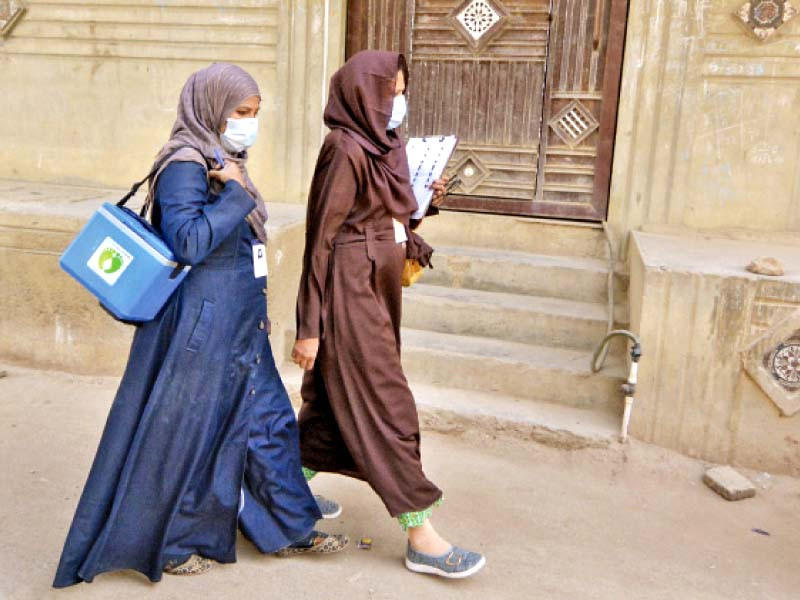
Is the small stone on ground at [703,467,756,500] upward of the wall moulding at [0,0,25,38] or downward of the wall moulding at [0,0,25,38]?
downward

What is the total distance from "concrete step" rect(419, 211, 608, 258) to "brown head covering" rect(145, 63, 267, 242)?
111 inches

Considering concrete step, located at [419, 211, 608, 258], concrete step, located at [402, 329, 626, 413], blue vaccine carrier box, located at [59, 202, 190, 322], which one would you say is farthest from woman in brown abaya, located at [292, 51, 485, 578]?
concrete step, located at [419, 211, 608, 258]

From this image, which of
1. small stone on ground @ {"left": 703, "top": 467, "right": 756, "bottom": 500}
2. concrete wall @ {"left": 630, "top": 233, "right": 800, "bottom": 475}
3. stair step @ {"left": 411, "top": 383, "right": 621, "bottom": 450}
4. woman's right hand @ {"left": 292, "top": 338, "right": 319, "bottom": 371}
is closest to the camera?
woman's right hand @ {"left": 292, "top": 338, "right": 319, "bottom": 371}

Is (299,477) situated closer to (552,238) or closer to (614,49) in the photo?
(552,238)

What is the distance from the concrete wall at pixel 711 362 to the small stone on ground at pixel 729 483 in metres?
0.12

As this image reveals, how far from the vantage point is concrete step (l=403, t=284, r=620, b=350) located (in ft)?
14.3

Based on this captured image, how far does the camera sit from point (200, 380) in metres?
2.49

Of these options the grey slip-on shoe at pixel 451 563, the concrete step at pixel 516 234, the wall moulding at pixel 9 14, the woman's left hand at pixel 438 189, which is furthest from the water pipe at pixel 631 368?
the wall moulding at pixel 9 14

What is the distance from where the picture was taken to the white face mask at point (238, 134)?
245 centimetres

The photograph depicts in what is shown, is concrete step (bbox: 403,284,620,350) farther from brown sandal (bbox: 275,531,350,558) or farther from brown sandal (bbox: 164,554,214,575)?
brown sandal (bbox: 164,554,214,575)

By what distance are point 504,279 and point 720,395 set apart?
1.51m

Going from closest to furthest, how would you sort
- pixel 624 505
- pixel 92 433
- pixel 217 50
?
pixel 624 505 < pixel 92 433 < pixel 217 50

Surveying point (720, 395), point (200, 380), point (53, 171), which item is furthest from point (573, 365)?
point (53, 171)

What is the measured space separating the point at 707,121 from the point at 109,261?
3698mm
